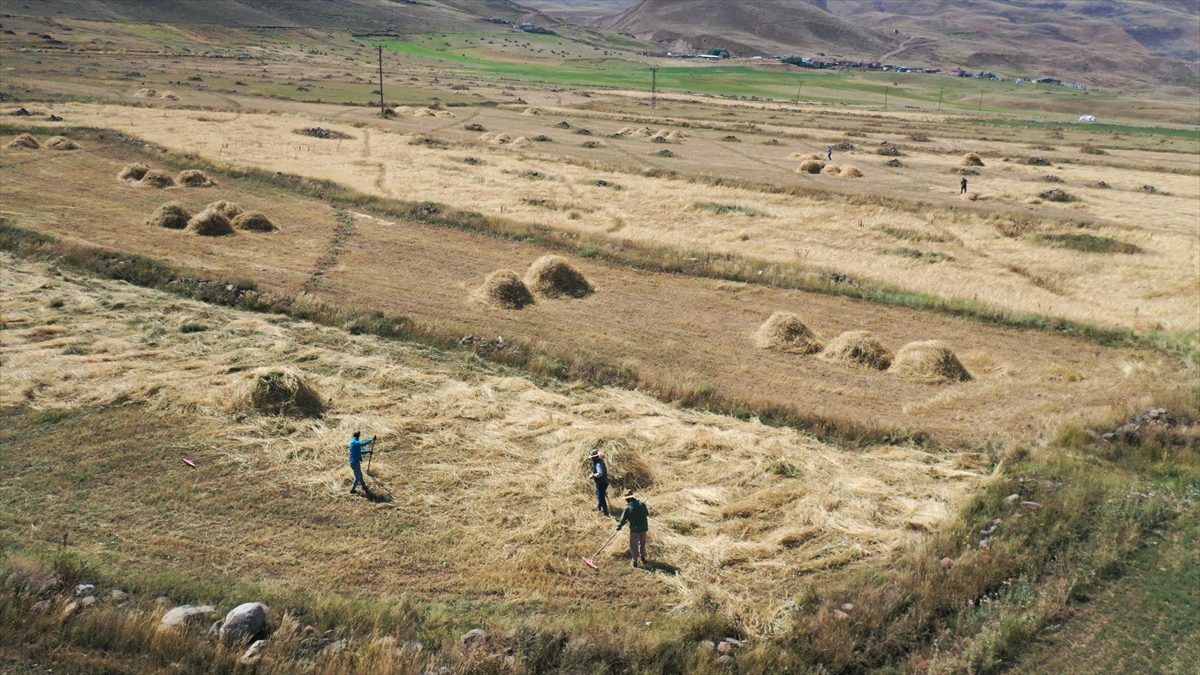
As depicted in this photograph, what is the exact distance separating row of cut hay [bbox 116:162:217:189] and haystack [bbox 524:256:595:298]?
86.2 feet

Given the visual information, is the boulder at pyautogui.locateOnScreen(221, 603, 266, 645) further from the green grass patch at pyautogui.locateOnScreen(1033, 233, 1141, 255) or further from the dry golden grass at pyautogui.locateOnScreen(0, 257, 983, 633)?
the green grass patch at pyautogui.locateOnScreen(1033, 233, 1141, 255)

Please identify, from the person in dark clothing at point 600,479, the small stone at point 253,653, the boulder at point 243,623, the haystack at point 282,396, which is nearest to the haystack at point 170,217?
the haystack at point 282,396

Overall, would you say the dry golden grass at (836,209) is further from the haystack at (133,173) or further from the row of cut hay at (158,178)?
the haystack at (133,173)

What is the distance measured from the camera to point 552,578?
44.1 ft

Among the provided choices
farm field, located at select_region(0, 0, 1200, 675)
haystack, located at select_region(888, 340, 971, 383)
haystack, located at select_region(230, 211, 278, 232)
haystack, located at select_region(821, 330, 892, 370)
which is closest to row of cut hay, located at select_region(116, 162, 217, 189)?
farm field, located at select_region(0, 0, 1200, 675)

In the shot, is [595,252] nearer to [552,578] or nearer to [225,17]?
[552,578]

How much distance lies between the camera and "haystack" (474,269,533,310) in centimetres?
2878

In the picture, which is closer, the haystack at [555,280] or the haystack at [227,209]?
the haystack at [555,280]

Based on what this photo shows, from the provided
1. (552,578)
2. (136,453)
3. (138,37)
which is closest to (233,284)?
(136,453)

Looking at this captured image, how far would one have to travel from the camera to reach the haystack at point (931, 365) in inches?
934

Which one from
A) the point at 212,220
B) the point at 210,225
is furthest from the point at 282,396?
the point at 212,220

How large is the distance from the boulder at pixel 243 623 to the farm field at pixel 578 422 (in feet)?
0.43

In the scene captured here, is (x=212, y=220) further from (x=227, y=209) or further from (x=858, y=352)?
(x=858, y=352)

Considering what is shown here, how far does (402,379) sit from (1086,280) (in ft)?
109
